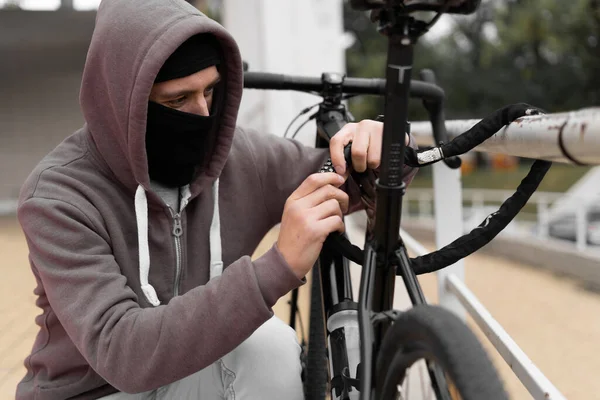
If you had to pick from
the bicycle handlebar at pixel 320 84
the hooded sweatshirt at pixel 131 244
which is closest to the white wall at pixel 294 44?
the bicycle handlebar at pixel 320 84

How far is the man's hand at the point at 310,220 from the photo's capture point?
104 centimetres

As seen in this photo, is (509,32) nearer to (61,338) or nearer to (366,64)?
(366,64)

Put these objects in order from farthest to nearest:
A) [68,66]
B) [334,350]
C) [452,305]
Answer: [68,66] < [452,305] < [334,350]

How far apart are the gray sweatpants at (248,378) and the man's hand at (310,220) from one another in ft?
1.14

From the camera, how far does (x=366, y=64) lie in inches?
974

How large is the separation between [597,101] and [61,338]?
80.8 ft

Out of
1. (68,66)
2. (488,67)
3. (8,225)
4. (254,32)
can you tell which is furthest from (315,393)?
(488,67)

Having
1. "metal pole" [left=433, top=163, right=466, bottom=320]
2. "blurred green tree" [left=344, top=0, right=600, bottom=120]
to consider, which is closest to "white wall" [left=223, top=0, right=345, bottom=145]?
"metal pole" [left=433, top=163, right=466, bottom=320]

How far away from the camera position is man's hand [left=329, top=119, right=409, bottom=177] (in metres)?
1.14

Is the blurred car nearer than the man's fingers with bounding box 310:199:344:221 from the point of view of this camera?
No

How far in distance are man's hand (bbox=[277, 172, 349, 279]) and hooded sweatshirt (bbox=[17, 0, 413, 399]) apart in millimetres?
33

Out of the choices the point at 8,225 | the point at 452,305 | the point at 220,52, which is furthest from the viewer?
the point at 8,225

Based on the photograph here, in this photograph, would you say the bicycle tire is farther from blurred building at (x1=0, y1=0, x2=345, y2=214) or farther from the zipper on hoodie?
blurred building at (x1=0, y1=0, x2=345, y2=214)

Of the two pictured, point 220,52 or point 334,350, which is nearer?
point 334,350
